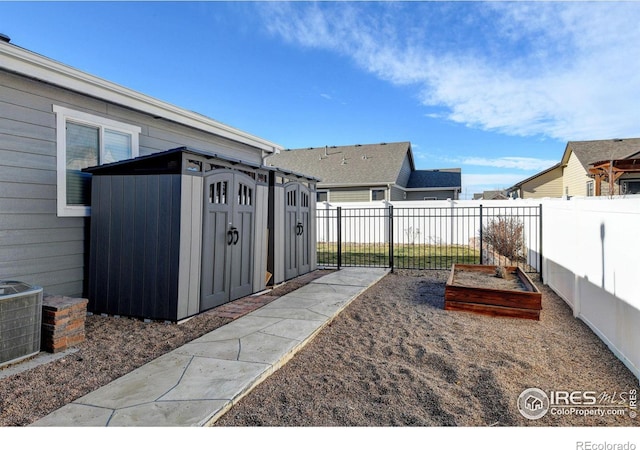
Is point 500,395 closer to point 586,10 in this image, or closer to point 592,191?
point 586,10

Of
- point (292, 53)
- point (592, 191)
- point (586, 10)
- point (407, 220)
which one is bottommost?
point (407, 220)

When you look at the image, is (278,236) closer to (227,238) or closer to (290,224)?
(290,224)

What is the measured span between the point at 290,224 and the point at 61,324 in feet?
13.1

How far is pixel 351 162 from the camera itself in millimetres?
20594

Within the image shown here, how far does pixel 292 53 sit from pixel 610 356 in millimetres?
10120

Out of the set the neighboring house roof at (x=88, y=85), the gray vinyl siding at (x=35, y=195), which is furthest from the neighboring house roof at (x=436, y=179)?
the gray vinyl siding at (x=35, y=195)

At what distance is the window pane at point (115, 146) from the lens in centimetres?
485

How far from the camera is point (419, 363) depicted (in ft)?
10.5

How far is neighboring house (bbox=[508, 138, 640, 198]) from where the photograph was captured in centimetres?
1551

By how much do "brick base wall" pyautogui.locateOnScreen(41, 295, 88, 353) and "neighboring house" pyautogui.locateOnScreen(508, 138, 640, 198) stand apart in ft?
56.6

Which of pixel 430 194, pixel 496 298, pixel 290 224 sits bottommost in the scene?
pixel 496 298

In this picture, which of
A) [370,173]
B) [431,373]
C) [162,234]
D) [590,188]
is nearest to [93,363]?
[162,234]

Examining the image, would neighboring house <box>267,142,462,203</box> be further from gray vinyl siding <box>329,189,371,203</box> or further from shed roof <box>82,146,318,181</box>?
shed roof <box>82,146,318,181</box>

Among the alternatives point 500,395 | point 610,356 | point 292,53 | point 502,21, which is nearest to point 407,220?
point 292,53
